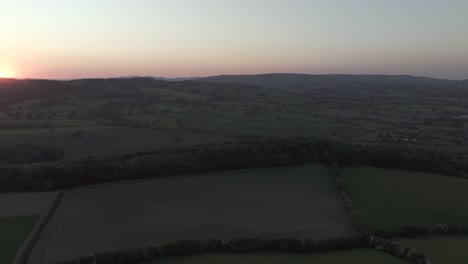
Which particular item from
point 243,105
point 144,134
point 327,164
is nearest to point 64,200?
point 327,164

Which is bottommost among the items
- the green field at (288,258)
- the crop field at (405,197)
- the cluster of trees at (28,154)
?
the crop field at (405,197)

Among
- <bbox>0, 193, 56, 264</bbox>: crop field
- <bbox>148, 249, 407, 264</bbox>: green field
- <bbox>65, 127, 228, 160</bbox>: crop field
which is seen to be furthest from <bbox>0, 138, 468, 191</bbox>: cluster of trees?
<bbox>65, 127, 228, 160</bbox>: crop field

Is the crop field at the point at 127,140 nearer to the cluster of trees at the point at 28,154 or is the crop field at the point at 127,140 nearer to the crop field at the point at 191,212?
the cluster of trees at the point at 28,154

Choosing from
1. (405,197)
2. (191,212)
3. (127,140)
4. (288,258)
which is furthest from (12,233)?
(127,140)

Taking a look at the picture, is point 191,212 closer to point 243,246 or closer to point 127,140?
point 243,246

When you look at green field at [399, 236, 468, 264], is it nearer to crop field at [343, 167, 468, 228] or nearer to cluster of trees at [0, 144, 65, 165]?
crop field at [343, 167, 468, 228]

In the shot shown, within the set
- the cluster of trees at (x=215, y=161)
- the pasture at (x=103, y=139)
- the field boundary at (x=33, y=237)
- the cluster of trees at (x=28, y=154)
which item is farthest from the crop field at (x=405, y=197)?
the cluster of trees at (x=28, y=154)
